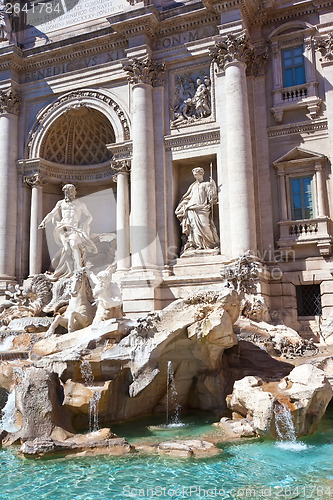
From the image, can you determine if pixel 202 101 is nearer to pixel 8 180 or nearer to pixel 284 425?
pixel 8 180

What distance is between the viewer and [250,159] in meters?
15.7

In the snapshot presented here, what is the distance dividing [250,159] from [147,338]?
25.5ft

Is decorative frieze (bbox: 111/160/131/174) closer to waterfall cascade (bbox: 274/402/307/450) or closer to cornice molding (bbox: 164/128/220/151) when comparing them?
cornice molding (bbox: 164/128/220/151)

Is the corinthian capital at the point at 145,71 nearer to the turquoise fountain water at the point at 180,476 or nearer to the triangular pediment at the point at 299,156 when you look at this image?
the triangular pediment at the point at 299,156

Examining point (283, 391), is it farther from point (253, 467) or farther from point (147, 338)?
point (147, 338)

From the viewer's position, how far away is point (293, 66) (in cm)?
1662

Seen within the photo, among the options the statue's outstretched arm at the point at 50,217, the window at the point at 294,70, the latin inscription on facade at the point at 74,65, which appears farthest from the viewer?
the latin inscription on facade at the point at 74,65

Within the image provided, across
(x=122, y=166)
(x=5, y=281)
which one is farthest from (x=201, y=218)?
(x=5, y=281)

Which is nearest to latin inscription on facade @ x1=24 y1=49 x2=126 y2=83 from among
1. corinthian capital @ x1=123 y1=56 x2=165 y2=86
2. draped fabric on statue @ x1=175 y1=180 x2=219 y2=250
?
corinthian capital @ x1=123 y1=56 x2=165 y2=86

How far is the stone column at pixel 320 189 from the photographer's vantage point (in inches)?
607

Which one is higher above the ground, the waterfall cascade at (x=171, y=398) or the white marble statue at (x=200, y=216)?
the white marble statue at (x=200, y=216)

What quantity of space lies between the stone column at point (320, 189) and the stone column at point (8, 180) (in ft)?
37.1

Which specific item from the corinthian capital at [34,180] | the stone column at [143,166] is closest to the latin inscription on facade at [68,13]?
the stone column at [143,166]

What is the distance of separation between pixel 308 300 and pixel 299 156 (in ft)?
15.1
